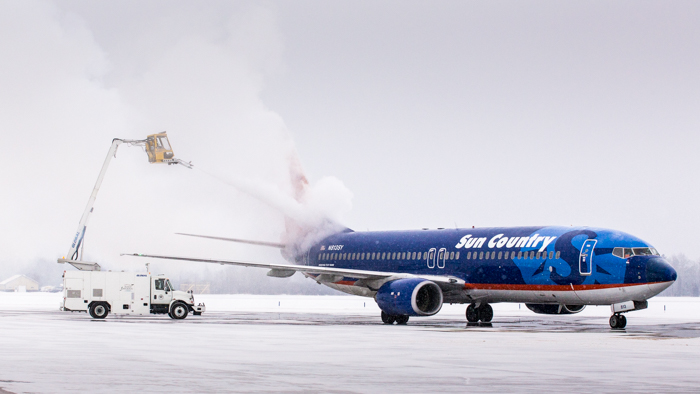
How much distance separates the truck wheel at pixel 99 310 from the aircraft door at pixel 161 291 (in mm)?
2241

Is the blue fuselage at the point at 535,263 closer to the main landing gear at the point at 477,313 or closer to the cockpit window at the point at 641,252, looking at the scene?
the cockpit window at the point at 641,252

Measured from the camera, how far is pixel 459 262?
3681 centimetres

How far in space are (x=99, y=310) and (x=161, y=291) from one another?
3011mm

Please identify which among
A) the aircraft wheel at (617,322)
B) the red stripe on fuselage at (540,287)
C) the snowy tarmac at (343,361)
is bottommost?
the snowy tarmac at (343,361)

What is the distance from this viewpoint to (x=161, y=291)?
39.8m

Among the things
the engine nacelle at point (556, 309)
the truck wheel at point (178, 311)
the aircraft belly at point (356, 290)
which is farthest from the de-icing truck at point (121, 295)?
the engine nacelle at point (556, 309)

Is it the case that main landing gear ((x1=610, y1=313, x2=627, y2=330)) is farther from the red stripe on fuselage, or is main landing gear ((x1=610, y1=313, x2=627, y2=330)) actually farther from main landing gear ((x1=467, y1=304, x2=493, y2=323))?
main landing gear ((x1=467, y1=304, x2=493, y2=323))

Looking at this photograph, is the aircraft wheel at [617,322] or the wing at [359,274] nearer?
the aircraft wheel at [617,322]

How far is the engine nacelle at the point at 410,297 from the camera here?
34619mm

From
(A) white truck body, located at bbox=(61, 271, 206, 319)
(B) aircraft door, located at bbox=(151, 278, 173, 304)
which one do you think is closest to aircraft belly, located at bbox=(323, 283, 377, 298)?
(A) white truck body, located at bbox=(61, 271, 206, 319)

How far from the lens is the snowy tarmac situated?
13633mm

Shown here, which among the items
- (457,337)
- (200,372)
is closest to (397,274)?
(457,337)

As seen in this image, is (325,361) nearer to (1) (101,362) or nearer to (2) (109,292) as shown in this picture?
(1) (101,362)

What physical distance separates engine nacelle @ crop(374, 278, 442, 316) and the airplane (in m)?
0.04
